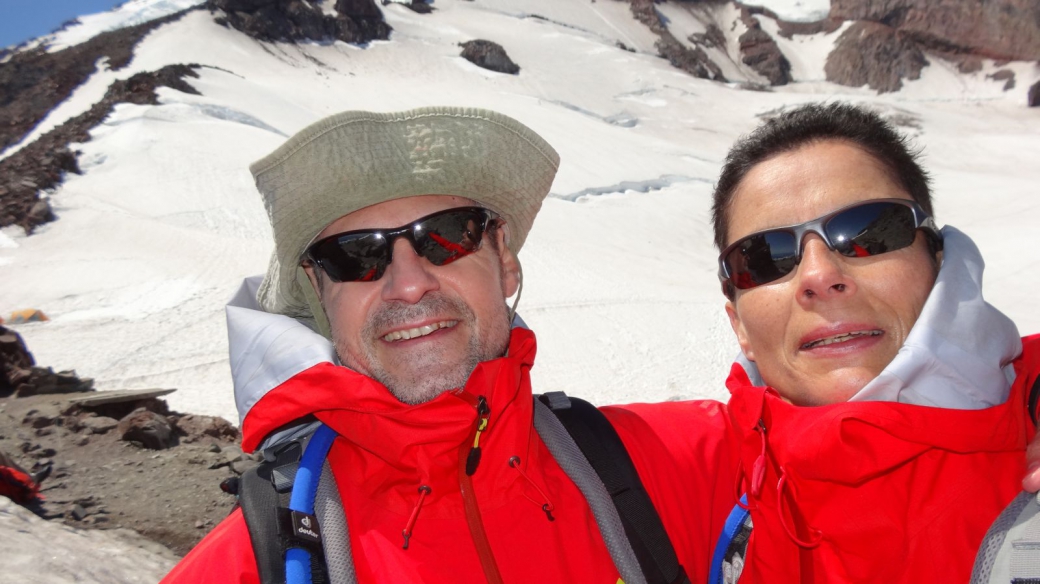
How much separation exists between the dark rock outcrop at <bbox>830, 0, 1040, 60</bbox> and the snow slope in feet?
56.5

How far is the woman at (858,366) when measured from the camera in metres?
1.32

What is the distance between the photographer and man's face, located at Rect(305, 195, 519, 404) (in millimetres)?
1788

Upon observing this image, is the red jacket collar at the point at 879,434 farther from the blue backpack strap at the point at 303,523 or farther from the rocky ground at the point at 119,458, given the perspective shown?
the rocky ground at the point at 119,458

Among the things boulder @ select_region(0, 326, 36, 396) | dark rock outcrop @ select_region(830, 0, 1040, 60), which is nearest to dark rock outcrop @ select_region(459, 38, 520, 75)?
dark rock outcrop @ select_region(830, 0, 1040, 60)

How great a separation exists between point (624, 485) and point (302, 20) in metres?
41.4

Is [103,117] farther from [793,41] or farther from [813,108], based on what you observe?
[793,41]

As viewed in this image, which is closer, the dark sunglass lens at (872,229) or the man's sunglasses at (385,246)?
the dark sunglass lens at (872,229)

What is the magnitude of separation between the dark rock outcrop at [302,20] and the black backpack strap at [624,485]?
3823 centimetres

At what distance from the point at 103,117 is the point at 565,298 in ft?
40.7

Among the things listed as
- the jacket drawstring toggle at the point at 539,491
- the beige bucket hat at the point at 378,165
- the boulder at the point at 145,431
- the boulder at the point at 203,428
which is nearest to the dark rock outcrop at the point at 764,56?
the boulder at the point at 203,428

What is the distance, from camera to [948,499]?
52.3 inches

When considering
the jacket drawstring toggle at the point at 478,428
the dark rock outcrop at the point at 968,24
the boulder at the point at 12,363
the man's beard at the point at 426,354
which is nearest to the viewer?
the jacket drawstring toggle at the point at 478,428

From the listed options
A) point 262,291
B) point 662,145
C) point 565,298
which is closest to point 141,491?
point 262,291

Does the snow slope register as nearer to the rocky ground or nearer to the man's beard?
the rocky ground
